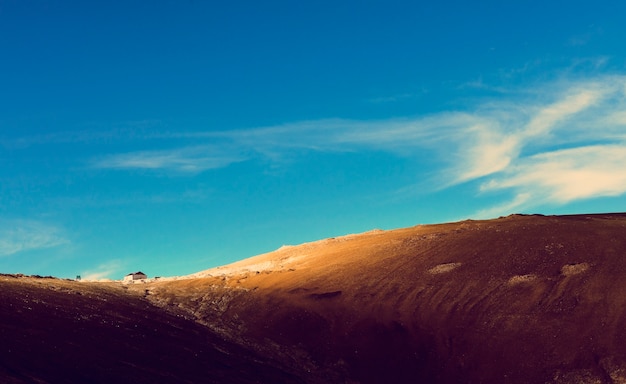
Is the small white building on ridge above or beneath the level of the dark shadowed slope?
above

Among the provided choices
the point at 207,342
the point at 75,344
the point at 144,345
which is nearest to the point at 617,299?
the point at 207,342

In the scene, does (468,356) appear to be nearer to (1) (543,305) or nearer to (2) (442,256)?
(1) (543,305)

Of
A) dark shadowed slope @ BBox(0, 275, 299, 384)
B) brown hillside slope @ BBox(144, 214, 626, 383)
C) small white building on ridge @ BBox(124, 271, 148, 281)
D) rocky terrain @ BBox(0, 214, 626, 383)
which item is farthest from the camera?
small white building on ridge @ BBox(124, 271, 148, 281)

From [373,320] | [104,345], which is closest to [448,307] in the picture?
[373,320]

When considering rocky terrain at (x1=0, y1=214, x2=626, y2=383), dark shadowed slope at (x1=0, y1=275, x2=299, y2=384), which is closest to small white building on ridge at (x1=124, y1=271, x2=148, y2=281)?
rocky terrain at (x1=0, y1=214, x2=626, y2=383)

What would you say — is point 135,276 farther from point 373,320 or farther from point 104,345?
point 104,345

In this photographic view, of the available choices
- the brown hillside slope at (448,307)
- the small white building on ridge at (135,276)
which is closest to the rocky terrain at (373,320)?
the brown hillside slope at (448,307)

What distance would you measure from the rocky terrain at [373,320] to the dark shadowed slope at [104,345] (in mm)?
106

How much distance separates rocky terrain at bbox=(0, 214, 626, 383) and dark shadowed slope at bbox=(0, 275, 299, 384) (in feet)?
0.35

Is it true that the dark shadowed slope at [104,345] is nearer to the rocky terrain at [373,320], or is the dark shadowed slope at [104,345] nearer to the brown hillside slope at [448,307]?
the rocky terrain at [373,320]

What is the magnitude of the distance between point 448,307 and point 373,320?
4786 millimetres

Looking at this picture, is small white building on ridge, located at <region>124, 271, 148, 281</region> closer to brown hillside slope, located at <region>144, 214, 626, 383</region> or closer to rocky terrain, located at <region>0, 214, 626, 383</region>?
rocky terrain, located at <region>0, 214, 626, 383</region>

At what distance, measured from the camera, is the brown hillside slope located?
33188 millimetres

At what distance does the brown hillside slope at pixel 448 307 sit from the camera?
33.2 metres
